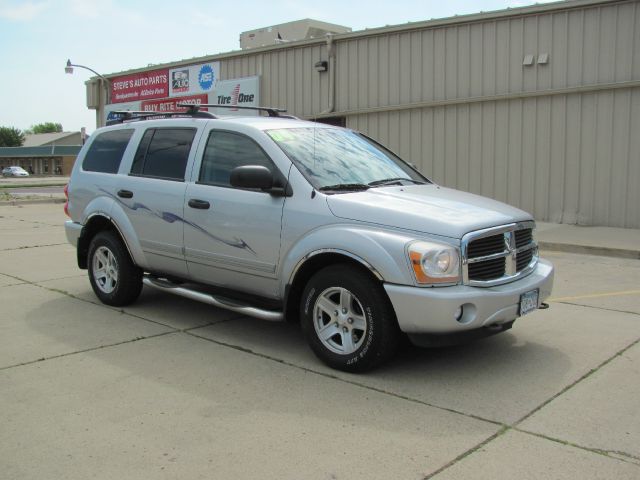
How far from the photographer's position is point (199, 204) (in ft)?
18.3

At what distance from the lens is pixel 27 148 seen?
84312 mm

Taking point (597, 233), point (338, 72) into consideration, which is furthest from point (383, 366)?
point (338, 72)

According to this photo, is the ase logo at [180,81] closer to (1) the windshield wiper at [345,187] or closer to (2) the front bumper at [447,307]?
(1) the windshield wiper at [345,187]

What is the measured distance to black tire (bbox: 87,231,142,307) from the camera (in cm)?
652

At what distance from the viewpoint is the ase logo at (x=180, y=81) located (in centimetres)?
2180

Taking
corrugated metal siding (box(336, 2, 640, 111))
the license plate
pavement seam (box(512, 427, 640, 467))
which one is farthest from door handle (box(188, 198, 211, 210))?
corrugated metal siding (box(336, 2, 640, 111))

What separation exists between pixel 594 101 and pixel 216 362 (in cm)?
1119

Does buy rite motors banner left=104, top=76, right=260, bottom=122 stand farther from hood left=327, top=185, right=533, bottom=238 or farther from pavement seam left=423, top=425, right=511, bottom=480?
pavement seam left=423, top=425, right=511, bottom=480

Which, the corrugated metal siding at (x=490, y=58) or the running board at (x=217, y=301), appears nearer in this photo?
the running board at (x=217, y=301)

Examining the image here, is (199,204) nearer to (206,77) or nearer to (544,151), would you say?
(544,151)

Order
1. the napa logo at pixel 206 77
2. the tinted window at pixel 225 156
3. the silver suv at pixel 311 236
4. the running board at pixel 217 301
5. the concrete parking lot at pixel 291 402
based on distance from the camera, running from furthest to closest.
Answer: the napa logo at pixel 206 77 < the tinted window at pixel 225 156 < the running board at pixel 217 301 < the silver suv at pixel 311 236 < the concrete parking lot at pixel 291 402

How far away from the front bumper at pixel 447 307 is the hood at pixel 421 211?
0.40 meters

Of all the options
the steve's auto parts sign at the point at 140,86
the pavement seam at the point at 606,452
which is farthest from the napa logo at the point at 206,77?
the pavement seam at the point at 606,452

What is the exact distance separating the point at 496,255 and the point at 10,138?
112 m
